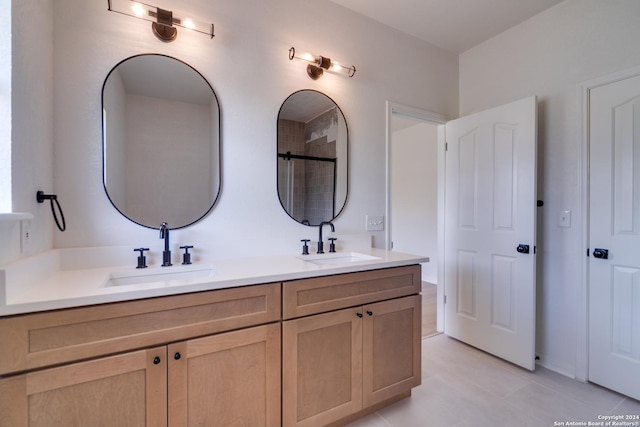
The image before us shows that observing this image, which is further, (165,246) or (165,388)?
(165,246)

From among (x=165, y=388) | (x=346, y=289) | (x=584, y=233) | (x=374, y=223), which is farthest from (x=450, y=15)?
(x=165, y=388)

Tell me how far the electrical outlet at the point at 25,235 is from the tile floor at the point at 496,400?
1.79 metres

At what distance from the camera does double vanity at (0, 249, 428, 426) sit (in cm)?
93

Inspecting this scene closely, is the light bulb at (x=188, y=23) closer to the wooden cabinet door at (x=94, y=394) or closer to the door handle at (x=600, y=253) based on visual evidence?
the wooden cabinet door at (x=94, y=394)

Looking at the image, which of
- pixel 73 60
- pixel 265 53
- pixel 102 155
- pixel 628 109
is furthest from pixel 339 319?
pixel 628 109

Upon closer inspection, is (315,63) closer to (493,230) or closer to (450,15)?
(450,15)

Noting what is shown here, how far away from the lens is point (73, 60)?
140 centimetres

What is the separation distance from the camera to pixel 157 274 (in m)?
1.43

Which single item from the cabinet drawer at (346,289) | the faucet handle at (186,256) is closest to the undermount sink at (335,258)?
the cabinet drawer at (346,289)

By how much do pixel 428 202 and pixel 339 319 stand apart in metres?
3.64

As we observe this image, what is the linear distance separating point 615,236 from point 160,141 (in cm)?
291

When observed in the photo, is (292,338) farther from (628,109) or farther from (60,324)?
(628,109)

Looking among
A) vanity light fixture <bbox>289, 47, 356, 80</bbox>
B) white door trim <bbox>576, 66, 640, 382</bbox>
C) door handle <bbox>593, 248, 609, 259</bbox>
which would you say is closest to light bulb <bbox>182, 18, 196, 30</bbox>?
vanity light fixture <bbox>289, 47, 356, 80</bbox>

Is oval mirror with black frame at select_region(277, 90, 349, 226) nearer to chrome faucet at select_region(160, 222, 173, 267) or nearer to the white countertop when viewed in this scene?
the white countertop
